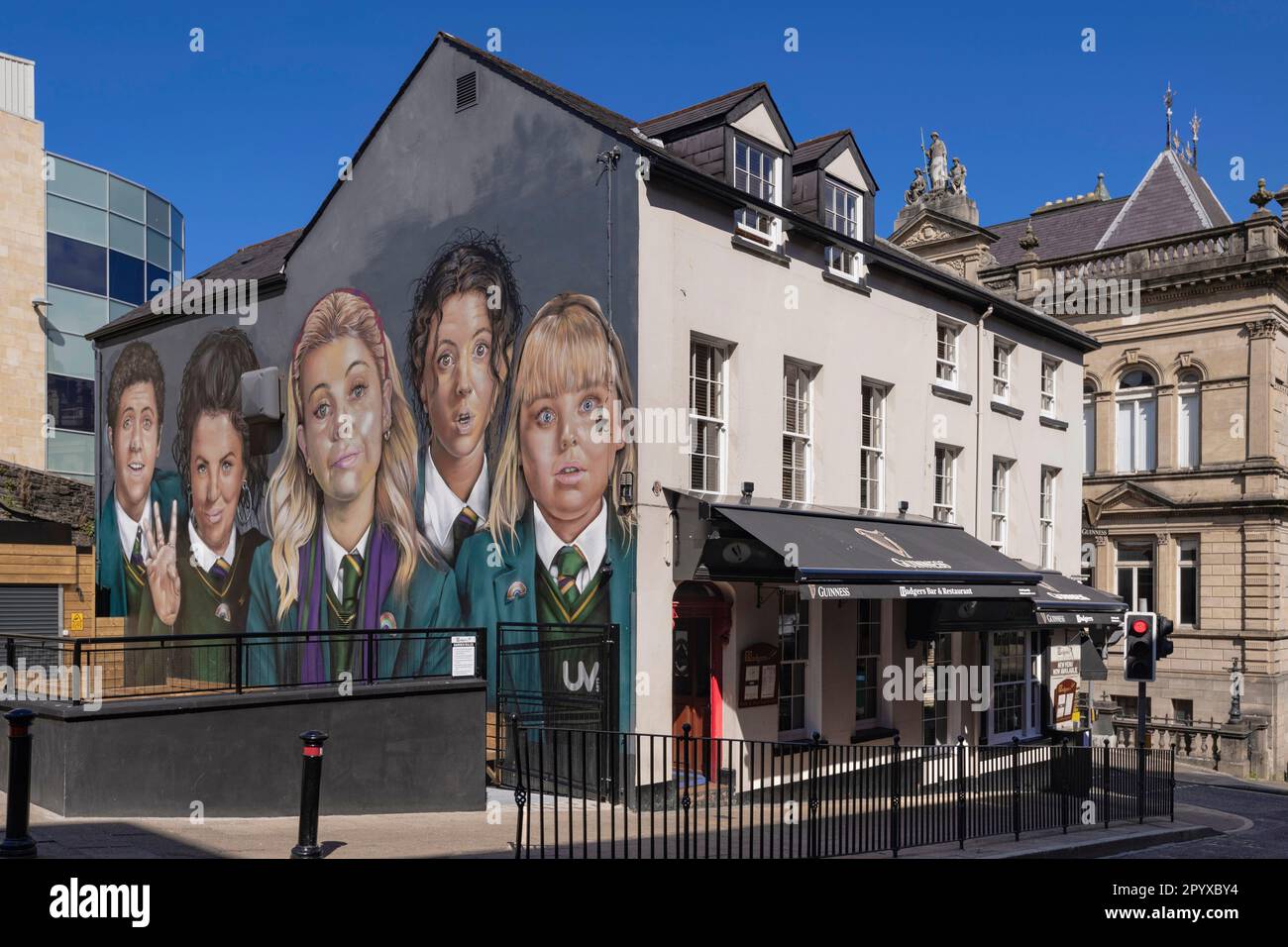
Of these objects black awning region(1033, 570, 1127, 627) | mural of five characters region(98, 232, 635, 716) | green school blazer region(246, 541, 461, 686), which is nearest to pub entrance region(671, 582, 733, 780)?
mural of five characters region(98, 232, 635, 716)

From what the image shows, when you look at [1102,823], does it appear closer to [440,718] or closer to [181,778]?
[440,718]

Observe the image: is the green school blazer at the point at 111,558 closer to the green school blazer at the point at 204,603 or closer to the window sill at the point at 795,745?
the green school blazer at the point at 204,603

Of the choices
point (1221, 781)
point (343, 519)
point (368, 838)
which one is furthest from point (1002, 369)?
point (368, 838)

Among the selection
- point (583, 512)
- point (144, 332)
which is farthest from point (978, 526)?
point (144, 332)

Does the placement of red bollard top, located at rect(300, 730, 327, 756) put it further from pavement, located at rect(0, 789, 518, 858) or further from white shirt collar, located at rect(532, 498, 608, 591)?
white shirt collar, located at rect(532, 498, 608, 591)

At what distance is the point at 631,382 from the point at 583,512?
1.88 meters

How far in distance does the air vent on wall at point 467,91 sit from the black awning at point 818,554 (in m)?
7.21

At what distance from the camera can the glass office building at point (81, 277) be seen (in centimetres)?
4297

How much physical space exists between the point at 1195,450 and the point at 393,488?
91.0 feet

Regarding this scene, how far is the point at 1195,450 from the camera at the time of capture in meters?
37.4

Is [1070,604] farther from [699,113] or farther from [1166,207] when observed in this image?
[1166,207]

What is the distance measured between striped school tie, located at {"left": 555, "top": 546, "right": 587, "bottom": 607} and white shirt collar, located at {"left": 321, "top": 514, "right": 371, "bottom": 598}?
16.5 feet

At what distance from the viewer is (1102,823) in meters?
16.2

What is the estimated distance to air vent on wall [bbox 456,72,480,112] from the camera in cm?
1848
